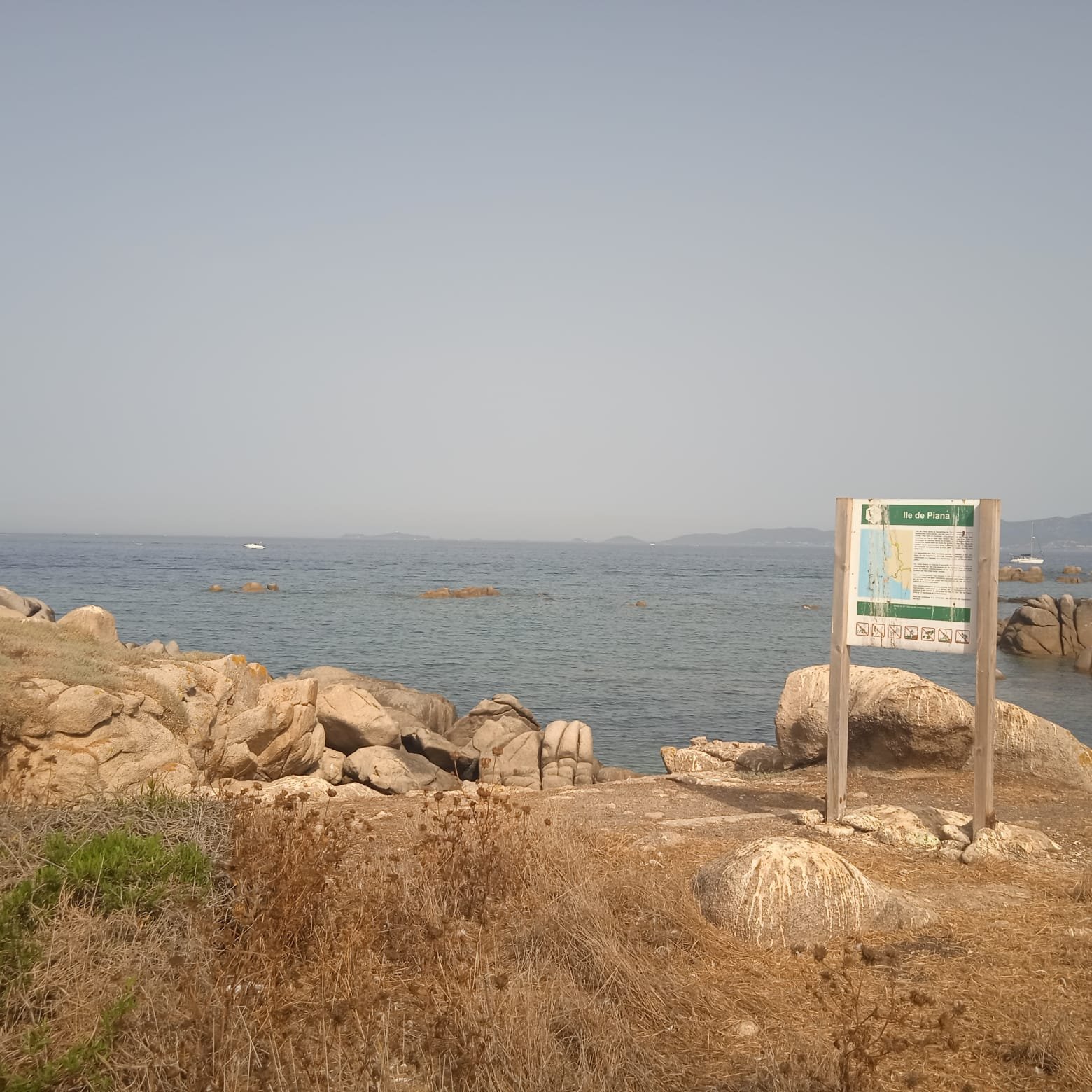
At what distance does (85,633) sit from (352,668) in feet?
61.7

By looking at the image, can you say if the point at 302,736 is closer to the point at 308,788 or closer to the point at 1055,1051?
the point at 308,788

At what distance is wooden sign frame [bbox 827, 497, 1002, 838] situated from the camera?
7762 mm

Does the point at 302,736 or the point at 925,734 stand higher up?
the point at 925,734

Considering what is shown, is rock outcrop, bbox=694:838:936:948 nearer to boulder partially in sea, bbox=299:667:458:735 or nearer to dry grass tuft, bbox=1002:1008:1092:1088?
dry grass tuft, bbox=1002:1008:1092:1088

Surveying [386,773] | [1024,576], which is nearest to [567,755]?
[386,773]

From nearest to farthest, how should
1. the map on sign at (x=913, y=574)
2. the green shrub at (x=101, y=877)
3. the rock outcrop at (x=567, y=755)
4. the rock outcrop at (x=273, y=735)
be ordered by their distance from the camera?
the green shrub at (x=101, y=877), the map on sign at (x=913, y=574), the rock outcrop at (x=273, y=735), the rock outcrop at (x=567, y=755)

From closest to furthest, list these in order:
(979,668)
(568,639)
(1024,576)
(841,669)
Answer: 1. (979,668)
2. (841,669)
3. (568,639)
4. (1024,576)

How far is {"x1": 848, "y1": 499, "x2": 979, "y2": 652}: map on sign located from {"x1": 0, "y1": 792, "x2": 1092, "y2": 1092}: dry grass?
2650 mm

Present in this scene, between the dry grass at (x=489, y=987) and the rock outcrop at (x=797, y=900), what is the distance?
0.54 ft

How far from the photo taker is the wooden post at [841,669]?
8.53 m

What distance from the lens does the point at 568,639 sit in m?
40.7

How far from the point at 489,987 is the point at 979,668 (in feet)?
18.3

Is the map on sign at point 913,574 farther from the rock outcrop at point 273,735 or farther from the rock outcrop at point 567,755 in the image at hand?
the rock outcrop at point 567,755

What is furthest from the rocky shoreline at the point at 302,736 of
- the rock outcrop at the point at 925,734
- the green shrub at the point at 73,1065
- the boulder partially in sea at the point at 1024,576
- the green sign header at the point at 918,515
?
the boulder partially in sea at the point at 1024,576
